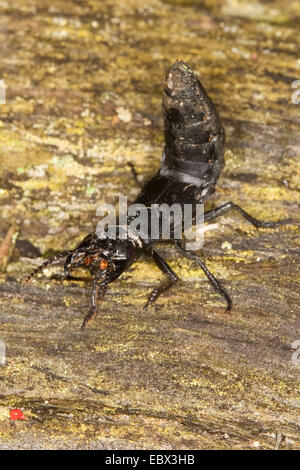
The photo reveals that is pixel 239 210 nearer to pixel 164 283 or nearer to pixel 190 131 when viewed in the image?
pixel 190 131

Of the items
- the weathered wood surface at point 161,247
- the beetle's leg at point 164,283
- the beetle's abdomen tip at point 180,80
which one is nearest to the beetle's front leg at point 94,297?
the weathered wood surface at point 161,247

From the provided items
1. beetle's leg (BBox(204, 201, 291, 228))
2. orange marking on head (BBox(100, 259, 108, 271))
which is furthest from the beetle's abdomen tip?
orange marking on head (BBox(100, 259, 108, 271))

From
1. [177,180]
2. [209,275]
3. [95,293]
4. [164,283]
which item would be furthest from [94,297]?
[177,180]

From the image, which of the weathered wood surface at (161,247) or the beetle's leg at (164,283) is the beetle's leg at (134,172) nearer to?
the weathered wood surface at (161,247)

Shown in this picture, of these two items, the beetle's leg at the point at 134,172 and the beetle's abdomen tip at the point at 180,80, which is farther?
the beetle's leg at the point at 134,172

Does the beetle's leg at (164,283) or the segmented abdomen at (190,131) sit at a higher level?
the segmented abdomen at (190,131)
